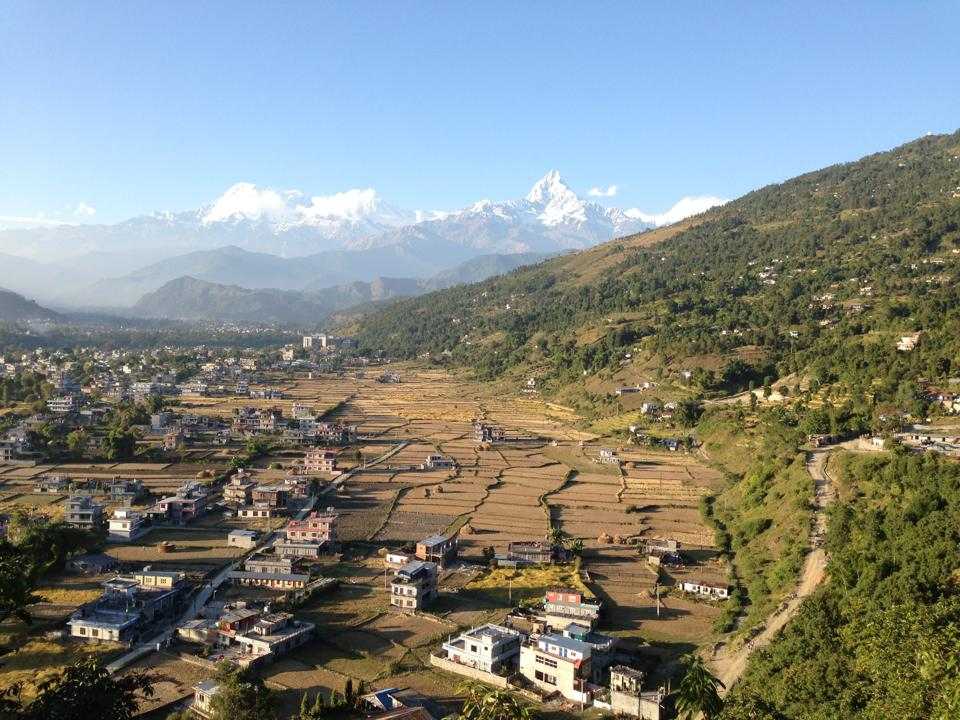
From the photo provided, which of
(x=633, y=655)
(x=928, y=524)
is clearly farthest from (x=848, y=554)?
(x=633, y=655)

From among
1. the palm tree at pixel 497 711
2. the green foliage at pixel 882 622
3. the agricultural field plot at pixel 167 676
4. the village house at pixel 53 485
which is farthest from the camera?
the village house at pixel 53 485

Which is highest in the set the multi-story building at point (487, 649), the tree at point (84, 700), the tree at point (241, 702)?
the tree at point (84, 700)

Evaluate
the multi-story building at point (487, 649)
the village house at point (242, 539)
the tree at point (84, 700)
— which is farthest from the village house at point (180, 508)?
the multi-story building at point (487, 649)

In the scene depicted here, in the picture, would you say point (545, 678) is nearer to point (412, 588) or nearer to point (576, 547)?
point (412, 588)

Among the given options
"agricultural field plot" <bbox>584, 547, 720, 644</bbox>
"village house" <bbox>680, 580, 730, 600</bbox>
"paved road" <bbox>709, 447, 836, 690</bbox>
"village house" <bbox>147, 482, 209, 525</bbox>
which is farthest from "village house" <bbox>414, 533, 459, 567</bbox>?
"village house" <bbox>147, 482, 209, 525</bbox>

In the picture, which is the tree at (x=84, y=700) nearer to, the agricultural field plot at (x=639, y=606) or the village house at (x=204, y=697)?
the village house at (x=204, y=697)

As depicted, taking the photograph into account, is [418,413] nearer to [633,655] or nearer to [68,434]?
[68,434]
